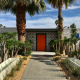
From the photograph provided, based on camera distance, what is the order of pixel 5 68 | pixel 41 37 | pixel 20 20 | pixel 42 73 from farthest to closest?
pixel 41 37 → pixel 20 20 → pixel 42 73 → pixel 5 68

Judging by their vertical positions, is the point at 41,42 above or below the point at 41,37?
below

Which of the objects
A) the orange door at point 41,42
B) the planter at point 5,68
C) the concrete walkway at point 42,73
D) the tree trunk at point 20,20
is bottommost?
the concrete walkway at point 42,73

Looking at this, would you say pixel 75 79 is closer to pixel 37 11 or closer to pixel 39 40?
pixel 37 11

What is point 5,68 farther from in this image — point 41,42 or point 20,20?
point 41,42

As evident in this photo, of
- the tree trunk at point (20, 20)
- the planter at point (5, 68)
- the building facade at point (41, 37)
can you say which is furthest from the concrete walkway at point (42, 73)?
the building facade at point (41, 37)

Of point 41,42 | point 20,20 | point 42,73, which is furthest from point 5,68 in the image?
point 41,42

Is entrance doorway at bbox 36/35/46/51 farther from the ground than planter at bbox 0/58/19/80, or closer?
farther from the ground

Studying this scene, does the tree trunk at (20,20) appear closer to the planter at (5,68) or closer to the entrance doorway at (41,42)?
the planter at (5,68)

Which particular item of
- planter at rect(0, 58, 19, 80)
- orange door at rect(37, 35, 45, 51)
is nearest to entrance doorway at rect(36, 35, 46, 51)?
orange door at rect(37, 35, 45, 51)

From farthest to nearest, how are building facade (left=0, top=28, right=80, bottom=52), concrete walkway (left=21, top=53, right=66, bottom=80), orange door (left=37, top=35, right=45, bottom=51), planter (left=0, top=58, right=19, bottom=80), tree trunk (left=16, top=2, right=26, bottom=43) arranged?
orange door (left=37, top=35, right=45, bottom=51)
building facade (left=0, top=28, right=80, bottom=52)
tree trunk (left=16, top=2, right=26, bottom=43)
concrete walkway (left=21, top=53, right=66, bottom=80)
planter (left=0, top=58, right=19, bottom=80)

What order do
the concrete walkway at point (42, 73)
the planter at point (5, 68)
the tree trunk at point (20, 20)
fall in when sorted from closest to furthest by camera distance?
the planter at point (5, 68) < the concrete walkway at point (42, 73) < the tree trunk at point (20, 20)

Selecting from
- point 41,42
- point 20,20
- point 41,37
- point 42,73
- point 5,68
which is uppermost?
point 20,20

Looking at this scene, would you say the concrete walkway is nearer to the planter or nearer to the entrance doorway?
the planter

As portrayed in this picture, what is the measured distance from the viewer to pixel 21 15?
10.3 m
